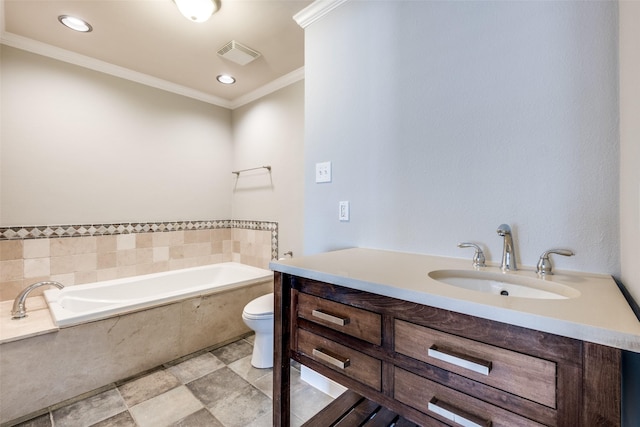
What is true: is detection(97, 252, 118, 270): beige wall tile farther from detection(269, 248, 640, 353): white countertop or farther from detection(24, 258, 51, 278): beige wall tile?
detection(269, 248, 640, 353): white countertop

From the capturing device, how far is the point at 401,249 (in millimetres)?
1465

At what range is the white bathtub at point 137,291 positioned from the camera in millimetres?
1852

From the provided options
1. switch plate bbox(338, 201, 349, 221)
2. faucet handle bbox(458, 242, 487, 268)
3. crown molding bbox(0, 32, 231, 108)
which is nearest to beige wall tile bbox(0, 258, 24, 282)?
crown molding bbox(0, 32, 231, 108)

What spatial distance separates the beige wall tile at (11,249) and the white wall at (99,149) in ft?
0.48

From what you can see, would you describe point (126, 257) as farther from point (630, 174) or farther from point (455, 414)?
point (630, 174)

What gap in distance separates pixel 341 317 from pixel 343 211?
31.8 inches

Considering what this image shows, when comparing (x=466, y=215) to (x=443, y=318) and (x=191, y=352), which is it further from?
(x=191, y=352)

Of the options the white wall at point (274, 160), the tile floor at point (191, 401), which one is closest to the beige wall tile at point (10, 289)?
the tile floor at point (191, 401)

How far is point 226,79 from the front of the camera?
2.81 meters

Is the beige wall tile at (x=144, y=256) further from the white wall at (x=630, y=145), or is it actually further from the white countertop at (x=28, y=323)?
the white wall at (x=630, y=145)

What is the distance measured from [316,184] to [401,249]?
0.69 metres

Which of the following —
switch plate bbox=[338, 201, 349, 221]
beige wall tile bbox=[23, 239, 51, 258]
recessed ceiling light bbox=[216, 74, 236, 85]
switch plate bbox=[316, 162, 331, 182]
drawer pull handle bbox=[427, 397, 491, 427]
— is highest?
recessed ceiling light bbox=[216, 74, 236, 85]

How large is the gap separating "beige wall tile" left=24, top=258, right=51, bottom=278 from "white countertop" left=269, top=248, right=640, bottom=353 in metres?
2.30

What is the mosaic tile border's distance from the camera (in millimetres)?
2193
